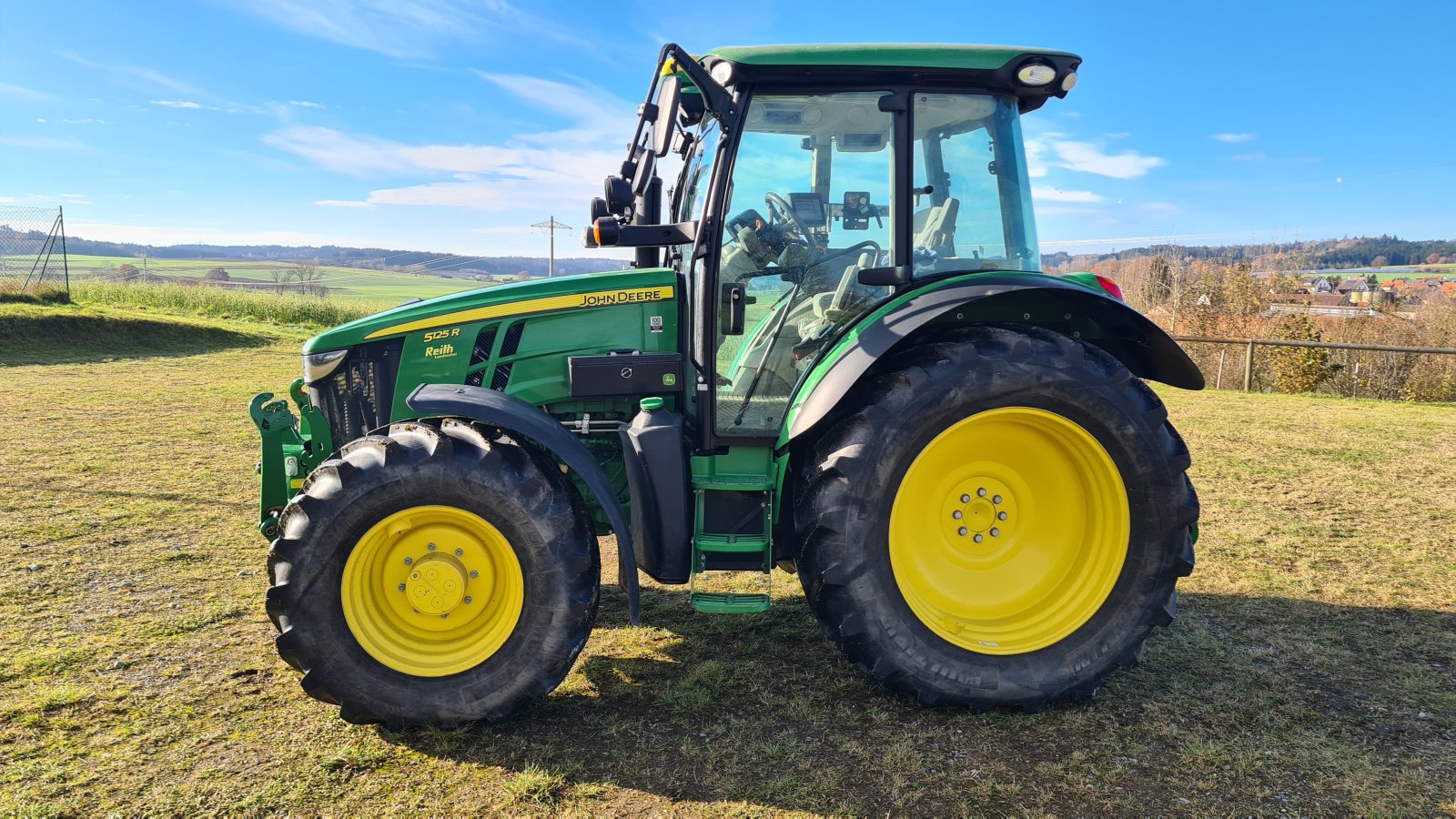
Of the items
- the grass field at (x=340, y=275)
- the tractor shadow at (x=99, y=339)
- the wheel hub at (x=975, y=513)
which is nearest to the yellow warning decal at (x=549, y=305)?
the wheel hub at (x=975, y=513)

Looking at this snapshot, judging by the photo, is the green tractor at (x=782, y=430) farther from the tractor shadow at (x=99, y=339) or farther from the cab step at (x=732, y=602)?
the tractor shadow at (x=99, y=339)

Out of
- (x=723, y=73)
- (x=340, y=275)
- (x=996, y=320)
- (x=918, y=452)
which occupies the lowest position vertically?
(x=918, y=452)

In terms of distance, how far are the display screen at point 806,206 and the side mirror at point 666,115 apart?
0.65 m

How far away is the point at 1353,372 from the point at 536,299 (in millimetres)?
20494

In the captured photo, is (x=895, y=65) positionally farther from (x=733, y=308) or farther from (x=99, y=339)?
(x=99, y=339)

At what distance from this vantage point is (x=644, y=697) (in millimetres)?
3455

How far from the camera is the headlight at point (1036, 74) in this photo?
11.3ft

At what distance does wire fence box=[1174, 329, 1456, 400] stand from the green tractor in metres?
15.6

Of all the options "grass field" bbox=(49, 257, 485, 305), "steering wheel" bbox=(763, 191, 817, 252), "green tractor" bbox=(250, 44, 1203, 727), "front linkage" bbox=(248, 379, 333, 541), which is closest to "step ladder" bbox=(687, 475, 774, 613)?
"green tractor" bbox=(250, 44, 1203, 727)

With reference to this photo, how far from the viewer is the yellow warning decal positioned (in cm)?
364

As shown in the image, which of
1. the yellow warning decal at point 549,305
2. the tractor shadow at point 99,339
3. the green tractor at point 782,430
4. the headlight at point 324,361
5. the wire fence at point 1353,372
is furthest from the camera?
the wire fence at point 1353,372

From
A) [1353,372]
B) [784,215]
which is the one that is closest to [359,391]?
[784,215]

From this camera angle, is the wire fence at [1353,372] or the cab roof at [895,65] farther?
the wire fence at [1353,372]

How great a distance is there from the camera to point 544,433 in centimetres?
323
